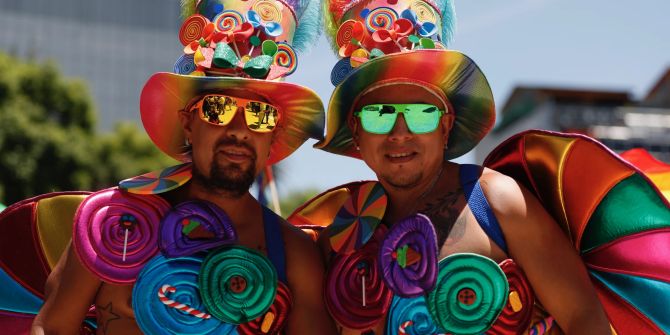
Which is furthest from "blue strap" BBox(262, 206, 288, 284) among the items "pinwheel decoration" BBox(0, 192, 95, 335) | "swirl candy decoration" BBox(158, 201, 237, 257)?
"pinwheel decoration" BBox(0, 192, 95, 335)

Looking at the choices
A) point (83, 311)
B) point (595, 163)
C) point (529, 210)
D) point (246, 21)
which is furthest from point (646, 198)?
point (83, 311)

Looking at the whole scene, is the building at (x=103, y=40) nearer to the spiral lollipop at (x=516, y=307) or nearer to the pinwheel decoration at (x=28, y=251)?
the pinwheel decoration at (x=28, y=251)

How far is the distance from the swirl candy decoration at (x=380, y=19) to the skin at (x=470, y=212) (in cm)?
41

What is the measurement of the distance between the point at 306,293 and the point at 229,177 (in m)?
0.59

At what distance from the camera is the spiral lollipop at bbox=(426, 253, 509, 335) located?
3.33 metres

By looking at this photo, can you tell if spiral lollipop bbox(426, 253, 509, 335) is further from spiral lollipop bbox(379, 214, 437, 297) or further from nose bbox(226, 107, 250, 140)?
nose bbox(226, 107, 250, 140)

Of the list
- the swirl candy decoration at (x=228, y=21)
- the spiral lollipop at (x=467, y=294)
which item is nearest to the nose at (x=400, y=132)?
the spiral lollipop at (x=467, y=294)

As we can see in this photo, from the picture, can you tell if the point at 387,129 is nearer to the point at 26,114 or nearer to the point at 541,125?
the point at 26,114

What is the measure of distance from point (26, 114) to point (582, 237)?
1774cm

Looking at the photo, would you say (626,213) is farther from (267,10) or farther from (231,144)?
(267,10)

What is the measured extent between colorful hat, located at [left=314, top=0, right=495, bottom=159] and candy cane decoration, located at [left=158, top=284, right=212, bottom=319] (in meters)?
0.95

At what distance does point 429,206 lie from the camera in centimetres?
357

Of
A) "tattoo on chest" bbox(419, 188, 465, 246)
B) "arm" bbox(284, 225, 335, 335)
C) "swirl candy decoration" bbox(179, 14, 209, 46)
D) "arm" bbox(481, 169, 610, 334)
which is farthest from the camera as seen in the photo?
"swirl candy decoration" bbox(179, 14, 209, 46)

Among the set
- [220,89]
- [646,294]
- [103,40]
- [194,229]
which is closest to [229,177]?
[194,229]
